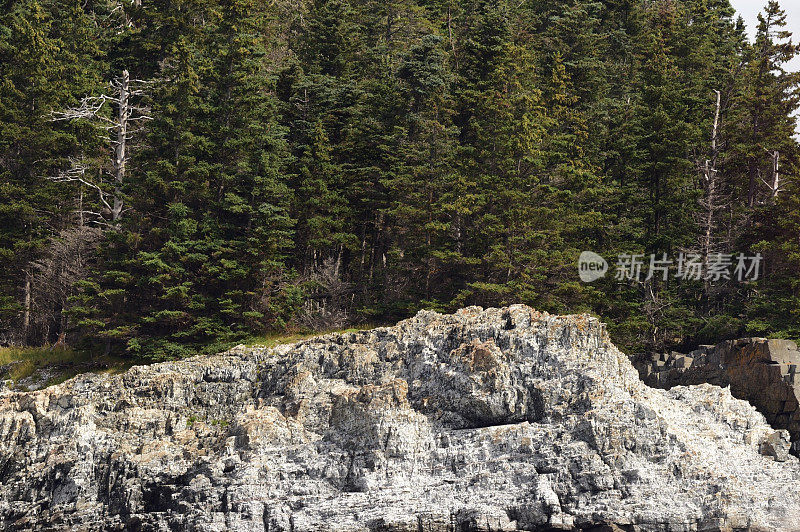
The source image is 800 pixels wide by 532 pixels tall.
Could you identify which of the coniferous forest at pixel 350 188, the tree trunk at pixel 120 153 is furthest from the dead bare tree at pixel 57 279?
the tree trunk at pixel 120 153

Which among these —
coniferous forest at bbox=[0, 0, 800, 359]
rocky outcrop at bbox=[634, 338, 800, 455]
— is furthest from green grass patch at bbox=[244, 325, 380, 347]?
rocky outcrop at bbox=[634, 338, 800, 455]

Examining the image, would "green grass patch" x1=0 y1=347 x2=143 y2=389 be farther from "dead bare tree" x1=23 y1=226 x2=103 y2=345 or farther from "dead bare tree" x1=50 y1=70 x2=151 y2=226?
"dead bare tree" x1=50 y1=70 x2=151 y2=226

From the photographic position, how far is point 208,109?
41062 mm

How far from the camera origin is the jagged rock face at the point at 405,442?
26.6 metres

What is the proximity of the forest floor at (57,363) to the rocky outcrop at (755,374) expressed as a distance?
13.1m

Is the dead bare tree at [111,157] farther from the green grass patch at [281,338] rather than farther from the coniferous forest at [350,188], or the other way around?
the green grass patch at [281,338]

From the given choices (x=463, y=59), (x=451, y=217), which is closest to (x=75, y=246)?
(x=451, y=217)

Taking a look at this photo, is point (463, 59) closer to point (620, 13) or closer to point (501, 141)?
point (501, 141)

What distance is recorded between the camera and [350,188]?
4516 centimetres

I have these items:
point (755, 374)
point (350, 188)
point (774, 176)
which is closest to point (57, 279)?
point (350, 188)

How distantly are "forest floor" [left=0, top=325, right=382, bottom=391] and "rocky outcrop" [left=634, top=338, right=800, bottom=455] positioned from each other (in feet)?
43.0

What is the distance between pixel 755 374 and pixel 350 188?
2045 centimetres

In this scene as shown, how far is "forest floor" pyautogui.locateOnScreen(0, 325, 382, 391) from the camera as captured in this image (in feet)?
121

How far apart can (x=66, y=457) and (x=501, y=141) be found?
76.5ft
